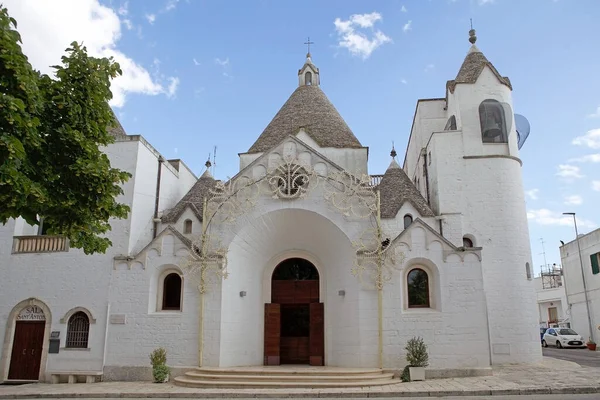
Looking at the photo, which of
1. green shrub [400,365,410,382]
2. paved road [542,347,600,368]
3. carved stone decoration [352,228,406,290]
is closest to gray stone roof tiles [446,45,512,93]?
carved stone decoration [352,228,406,290]

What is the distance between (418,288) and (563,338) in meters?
19.8

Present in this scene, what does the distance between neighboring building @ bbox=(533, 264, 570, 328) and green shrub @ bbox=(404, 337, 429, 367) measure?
36.6m

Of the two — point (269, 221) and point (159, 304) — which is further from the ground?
point (269, 221)

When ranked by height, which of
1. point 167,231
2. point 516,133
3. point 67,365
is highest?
point 516,133

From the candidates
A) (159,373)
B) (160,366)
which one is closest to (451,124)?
(160,366)

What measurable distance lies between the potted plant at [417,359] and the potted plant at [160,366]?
773 cm

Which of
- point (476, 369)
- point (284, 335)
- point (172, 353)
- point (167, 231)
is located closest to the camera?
point (476, 369)

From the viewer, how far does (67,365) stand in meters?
16.7

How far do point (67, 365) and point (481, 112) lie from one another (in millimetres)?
18699

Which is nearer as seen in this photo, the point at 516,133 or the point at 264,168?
the point at 264,168

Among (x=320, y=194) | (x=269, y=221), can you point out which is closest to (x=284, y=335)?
(x=269, y=221)

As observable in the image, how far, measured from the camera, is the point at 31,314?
17594 millimetres

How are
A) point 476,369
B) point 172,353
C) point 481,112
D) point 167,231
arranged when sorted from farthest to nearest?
point 481,112, point 167,231, point 172,353, point 476,369

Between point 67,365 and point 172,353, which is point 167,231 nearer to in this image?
point 172,353
